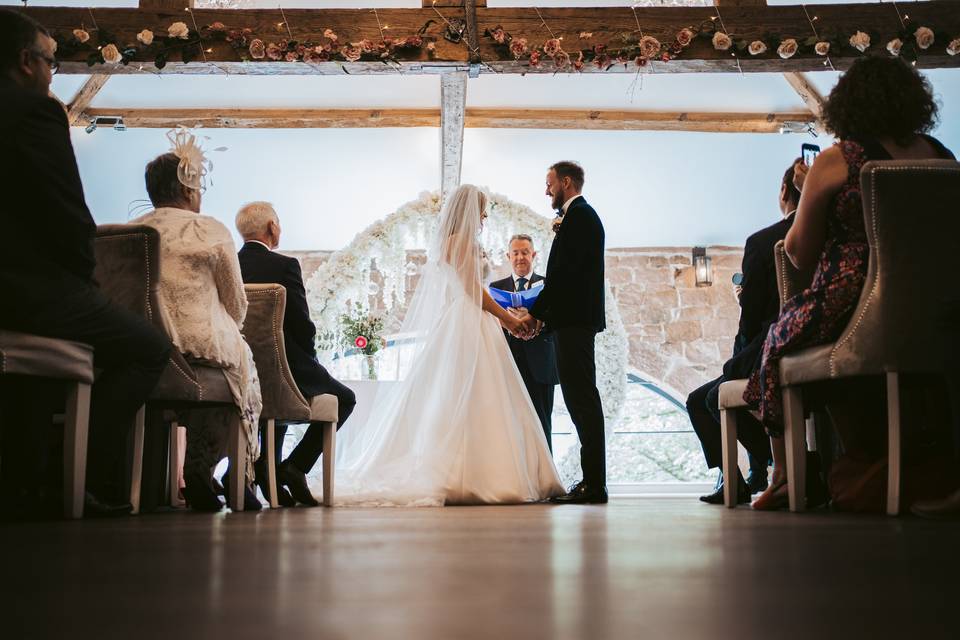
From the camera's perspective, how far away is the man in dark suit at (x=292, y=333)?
401cm

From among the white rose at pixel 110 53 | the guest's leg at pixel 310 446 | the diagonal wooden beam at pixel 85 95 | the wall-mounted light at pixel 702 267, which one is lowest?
the guest's leg at pixel 310 446

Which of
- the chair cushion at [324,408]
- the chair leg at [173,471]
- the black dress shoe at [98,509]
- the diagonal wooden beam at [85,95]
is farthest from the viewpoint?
the diagonal wooden beam at [85,95]

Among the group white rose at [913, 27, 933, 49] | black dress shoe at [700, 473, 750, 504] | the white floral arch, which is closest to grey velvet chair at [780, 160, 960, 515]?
black dress shoe at [700, 473, 750, 504]

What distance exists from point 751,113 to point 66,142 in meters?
6.40

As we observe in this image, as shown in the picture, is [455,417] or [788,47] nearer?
[455,417]

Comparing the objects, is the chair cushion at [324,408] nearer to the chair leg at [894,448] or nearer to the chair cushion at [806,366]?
the chair cushion at [806,366]

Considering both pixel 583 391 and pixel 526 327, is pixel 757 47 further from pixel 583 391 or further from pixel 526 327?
pixel 583 391

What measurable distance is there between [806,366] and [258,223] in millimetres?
2748

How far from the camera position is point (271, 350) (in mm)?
3764

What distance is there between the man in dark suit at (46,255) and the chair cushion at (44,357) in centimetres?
3

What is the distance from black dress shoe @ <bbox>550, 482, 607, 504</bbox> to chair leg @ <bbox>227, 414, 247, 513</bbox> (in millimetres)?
1444

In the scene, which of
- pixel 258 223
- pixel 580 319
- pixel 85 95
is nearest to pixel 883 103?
pixel 580 319

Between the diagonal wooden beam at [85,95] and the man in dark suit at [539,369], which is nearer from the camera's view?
the man in dark suit at [539,369]

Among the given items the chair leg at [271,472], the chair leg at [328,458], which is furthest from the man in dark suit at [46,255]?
the chair leg at [328,458]
